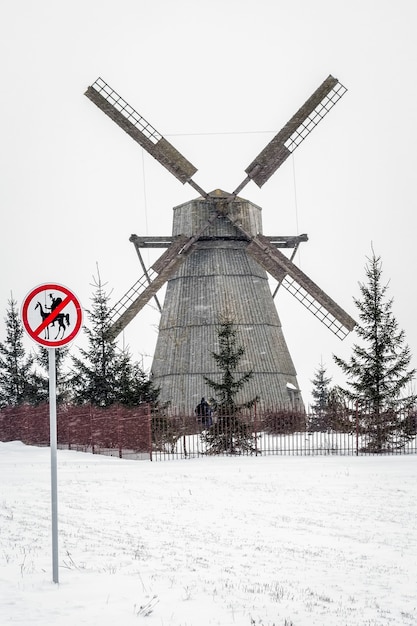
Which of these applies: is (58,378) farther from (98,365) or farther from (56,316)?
(56,316)

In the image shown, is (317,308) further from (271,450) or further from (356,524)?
(356,524)

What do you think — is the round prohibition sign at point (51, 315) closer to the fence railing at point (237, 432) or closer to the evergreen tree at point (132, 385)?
→ the fence railing at point (237, 432)

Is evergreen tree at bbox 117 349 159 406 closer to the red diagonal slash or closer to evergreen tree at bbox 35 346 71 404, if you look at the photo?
evergreen tree at bbox 35 346 71 404

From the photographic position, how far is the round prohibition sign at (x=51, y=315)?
9.67 m

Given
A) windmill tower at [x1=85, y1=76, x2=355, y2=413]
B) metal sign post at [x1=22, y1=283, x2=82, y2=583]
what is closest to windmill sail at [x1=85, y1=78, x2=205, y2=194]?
windmill tower at [x1=85, y1=76, x2=355, y2=413]

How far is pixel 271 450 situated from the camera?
105 ft

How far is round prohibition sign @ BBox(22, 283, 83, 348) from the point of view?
9.67 m

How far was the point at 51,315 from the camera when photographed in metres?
9.70

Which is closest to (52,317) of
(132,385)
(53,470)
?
(53,470)

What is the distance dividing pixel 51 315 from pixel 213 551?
138 inches

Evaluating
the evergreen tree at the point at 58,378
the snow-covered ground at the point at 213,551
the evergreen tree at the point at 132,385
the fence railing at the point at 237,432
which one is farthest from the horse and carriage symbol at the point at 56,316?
the evergreen tree at the point at 58,378

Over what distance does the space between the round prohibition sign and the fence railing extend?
19.5 meters

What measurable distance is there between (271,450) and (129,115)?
14.7 metres

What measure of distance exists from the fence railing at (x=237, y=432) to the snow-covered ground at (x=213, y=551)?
863 centimetres
